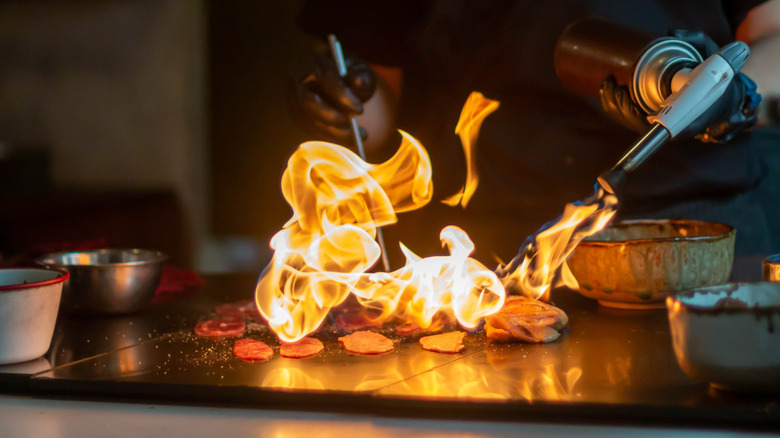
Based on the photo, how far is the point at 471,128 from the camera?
63.7 inches

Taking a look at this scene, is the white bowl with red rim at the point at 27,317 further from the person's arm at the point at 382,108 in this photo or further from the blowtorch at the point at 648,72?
the person's arm at the point at 382,108

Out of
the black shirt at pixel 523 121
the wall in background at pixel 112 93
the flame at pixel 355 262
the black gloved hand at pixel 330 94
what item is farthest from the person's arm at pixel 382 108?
the wall in background at pixel 112 93

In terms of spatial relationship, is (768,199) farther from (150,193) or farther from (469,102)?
(150,193)

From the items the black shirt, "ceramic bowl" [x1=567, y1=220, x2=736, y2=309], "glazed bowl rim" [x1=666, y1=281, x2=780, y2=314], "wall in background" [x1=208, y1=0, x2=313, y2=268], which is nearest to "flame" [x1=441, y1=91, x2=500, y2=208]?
the black shirt

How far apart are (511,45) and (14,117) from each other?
11.1ft

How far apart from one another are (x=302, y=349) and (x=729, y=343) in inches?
21.2

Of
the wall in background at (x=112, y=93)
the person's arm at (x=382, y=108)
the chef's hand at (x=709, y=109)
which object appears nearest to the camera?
the chef's hand at (x=709, y=109)

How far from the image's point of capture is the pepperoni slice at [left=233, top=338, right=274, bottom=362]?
94 cm

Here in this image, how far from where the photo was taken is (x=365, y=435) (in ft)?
2.33

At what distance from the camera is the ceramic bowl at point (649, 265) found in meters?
1.06

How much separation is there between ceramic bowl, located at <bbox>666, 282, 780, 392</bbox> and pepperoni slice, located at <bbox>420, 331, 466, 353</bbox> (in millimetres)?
307

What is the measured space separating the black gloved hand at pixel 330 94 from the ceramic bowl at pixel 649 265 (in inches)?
25.5

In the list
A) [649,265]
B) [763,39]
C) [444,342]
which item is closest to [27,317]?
[444,342]

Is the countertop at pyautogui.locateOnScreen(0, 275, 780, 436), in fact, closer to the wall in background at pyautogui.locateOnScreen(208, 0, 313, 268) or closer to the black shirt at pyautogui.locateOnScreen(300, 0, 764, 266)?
the black shirt at pyautogui.locateOnScreen(300, 0, 764, 266)
